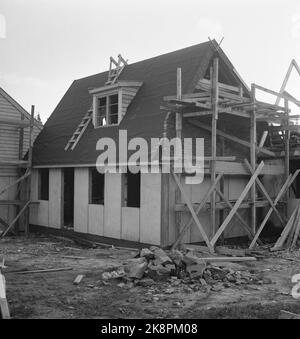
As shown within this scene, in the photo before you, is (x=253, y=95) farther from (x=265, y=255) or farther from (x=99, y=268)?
(x=99, y=268)

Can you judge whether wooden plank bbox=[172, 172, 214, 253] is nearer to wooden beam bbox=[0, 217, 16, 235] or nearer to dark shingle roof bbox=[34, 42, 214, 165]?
dark shingle roof bbox=[34, 42, 214, 165]

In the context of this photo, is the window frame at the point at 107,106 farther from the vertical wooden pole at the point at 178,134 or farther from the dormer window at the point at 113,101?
the vertical wooden pole at the point at 178,134

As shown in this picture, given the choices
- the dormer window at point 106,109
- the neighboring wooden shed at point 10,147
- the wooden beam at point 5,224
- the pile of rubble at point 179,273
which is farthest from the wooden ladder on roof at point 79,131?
the pile of rubble at point 179,273

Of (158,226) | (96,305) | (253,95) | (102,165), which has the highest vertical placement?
(253,95)

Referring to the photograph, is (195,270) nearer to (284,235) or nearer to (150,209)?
(150,209)

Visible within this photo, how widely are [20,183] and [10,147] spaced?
171cm

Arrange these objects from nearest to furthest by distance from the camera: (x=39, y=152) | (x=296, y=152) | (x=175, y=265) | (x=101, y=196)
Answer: (x=175, y=265) < (x=296, y=152) < (x=101, y=196) < (x=39, y=152)

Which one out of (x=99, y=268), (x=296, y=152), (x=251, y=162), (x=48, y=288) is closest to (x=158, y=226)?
(x=99, y=268)

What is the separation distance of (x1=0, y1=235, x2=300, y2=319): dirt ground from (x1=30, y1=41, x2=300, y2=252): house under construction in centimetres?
273

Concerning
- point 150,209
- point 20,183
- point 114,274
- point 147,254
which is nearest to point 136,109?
point 150,209

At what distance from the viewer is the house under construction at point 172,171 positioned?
1420 cm

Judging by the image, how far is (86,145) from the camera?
17766 millimetres

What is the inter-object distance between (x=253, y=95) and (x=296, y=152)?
3.51 m

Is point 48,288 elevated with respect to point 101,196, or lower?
lower
